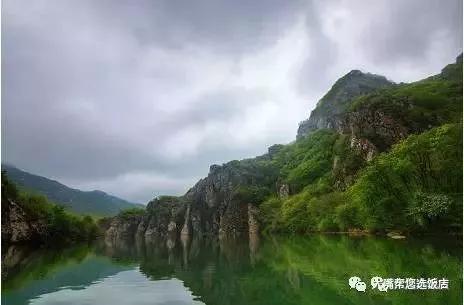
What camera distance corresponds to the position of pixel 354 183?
77438 mm

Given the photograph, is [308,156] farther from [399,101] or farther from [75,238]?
[75,238]

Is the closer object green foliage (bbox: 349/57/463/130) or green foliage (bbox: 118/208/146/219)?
green foliage (bbox: 349/57/463/130)

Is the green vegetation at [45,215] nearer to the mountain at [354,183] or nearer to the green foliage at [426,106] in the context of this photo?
the mountain at [354,183]

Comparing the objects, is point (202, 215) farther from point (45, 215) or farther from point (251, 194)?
point (45, 215)

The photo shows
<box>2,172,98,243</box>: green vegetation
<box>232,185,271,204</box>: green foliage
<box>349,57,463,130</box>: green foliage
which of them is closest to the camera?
<box>2,172,98,243</box>: green vegetation

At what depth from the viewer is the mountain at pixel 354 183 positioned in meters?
40.9

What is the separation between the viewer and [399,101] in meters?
86.4

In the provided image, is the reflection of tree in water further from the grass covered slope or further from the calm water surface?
the grass covered slope

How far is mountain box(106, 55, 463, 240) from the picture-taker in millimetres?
40938

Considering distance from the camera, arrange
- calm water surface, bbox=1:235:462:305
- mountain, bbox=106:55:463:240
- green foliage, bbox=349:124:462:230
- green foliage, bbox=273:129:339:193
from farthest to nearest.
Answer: green foliage, bbox=273:129:339:193
mountain, bbox=106:55:463:240
green foliage, bbox=349:124:462:230
calm water surface, bbox=1:235:462:305

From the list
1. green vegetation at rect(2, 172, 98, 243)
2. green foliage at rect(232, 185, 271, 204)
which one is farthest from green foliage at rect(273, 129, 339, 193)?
green vegetation at rect(2, 172, 98, 243)

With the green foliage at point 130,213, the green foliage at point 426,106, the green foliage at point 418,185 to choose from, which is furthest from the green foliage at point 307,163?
the green foliage at point 418,185

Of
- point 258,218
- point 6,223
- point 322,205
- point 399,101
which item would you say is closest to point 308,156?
point 258,218

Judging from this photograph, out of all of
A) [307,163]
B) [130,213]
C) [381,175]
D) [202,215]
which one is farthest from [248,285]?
[130,213]
